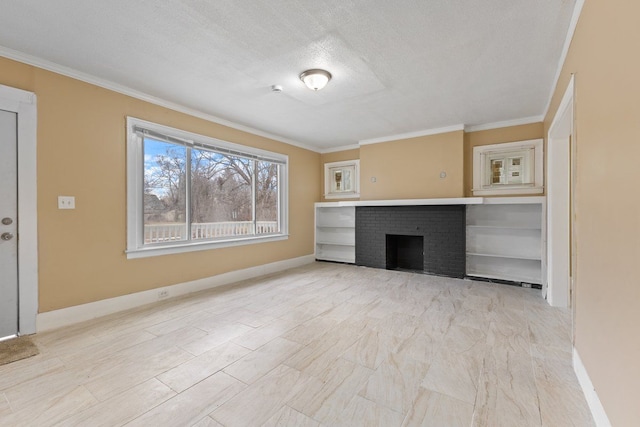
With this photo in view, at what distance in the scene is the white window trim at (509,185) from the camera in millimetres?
4214

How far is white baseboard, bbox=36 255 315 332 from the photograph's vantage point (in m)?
2.70

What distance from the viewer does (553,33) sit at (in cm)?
221

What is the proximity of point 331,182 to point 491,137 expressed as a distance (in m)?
3.17

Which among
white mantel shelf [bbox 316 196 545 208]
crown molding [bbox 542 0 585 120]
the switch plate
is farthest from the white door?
crown molding [bbox 542 0 585 120]

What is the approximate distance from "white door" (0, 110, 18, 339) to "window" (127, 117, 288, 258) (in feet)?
3.00

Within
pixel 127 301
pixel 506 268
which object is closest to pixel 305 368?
pixel 127 301

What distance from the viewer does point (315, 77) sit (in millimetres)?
2844

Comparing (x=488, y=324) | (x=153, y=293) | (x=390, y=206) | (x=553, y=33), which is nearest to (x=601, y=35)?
(x=553, y=33)

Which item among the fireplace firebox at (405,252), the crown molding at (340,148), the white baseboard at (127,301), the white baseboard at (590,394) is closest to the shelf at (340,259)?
the fireplace firebox at (405,252)

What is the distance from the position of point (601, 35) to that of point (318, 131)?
3.89 m

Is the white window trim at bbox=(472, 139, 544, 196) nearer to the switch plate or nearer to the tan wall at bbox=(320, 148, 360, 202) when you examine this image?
the tan wall at bbox=(320, 148, 360, 202)

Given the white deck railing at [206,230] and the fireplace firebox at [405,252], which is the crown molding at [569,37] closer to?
the fireplace firebox at [405,252]

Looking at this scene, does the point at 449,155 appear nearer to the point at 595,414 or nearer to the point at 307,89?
the point at 307,89

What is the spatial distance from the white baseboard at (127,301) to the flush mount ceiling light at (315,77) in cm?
303
